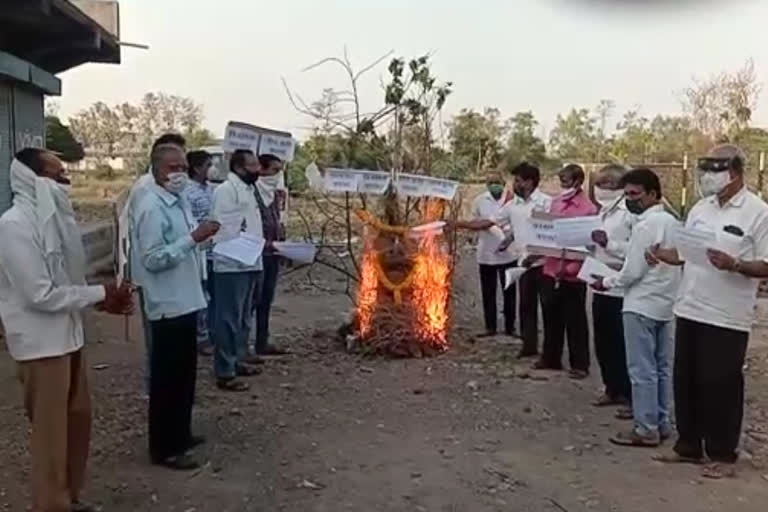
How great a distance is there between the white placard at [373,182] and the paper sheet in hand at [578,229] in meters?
1.76

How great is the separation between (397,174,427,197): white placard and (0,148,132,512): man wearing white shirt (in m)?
3.68

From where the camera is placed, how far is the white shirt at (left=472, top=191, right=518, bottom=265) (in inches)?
323

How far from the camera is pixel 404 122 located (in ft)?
26.2

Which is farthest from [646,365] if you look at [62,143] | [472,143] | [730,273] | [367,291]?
[62,143]

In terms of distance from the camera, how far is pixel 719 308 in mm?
4570

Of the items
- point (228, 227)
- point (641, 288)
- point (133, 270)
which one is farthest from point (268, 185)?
point (641, 288)

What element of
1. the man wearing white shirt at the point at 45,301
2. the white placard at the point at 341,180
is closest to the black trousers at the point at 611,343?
the white placard at the point at 341,180

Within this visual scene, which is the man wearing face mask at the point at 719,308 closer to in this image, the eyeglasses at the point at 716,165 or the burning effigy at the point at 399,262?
the eyeglasses at the point at 716,165

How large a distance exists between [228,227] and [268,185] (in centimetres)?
98

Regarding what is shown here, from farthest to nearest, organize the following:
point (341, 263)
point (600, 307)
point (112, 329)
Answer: point (341, 263) < point (112, 329) < point (600, 307)

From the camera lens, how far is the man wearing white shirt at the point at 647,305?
503cm

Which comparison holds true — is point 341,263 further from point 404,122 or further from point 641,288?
point 641,288

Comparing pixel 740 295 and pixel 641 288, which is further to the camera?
pixel 641 288

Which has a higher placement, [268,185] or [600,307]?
[268,185]
